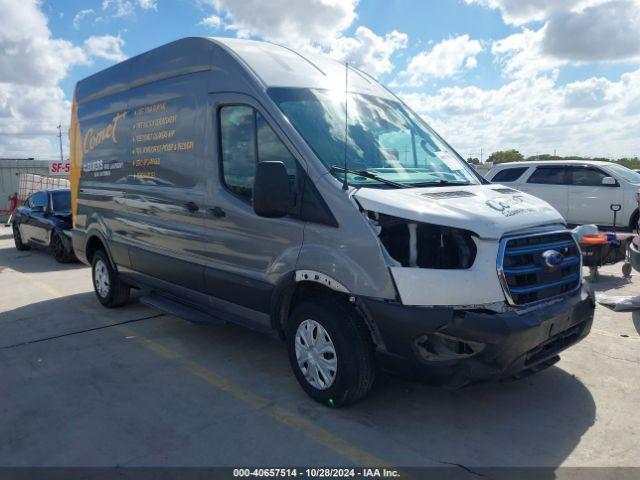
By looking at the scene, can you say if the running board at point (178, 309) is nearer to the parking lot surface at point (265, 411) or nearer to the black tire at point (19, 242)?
the parking lot surface at point (265, 411)

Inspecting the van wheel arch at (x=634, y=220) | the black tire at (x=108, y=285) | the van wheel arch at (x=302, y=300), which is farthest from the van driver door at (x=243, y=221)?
the van wheel arch at (x=634, y=220)

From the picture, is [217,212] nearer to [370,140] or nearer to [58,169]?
[370,140]

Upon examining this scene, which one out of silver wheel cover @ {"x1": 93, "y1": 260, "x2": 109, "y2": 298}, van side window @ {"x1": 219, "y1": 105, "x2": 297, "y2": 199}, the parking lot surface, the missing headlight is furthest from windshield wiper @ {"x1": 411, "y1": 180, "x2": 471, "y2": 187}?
silver wheel cover @ {"x1": 93, "y1": 260, "x2": 109, "y2": 298}

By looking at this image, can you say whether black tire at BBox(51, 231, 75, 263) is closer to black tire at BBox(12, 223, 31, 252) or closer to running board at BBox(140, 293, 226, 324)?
black tire at BBox(12, 223, 31, 252)

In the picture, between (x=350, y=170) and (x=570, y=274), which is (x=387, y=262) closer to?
(x=350, y=170)

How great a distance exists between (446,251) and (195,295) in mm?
2708

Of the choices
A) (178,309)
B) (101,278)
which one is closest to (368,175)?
(178,309)

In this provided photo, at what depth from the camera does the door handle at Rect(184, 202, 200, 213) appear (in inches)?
192

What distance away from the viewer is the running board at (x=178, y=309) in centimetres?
496

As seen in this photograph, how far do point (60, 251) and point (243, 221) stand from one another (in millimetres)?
7981

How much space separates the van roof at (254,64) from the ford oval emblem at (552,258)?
2.13 meters

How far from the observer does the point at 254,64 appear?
437cm

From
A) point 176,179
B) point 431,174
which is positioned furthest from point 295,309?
point 176,179

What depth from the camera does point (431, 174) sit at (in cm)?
426
